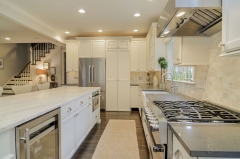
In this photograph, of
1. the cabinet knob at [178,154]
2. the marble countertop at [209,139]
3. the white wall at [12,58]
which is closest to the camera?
the marble countertop at [209,139]

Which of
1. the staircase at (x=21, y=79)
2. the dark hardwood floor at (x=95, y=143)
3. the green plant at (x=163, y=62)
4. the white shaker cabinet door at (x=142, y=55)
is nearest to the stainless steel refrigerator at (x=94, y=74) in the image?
the white shaker cabinet door at (x=142, y=55)

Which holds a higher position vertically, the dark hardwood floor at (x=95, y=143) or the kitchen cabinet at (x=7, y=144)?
the kitchen cabinet at (x=7, y=144)

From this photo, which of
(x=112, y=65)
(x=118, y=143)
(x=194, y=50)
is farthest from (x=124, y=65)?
(x=194, y=50)

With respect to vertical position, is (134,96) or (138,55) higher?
(138,55)

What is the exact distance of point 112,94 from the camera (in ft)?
17.6

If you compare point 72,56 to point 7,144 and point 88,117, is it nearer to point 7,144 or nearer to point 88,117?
point 88,117

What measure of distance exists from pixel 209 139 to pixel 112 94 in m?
4.59

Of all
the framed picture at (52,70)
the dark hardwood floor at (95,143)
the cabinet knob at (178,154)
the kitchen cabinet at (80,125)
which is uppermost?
the framed picture at (52,70)

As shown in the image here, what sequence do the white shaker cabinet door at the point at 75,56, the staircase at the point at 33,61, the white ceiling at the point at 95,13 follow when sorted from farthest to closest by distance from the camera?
the staircase at the point at 33,61 → the white shaker cabinet door at the point at 75,56 → the white ceiling at the point at 95,13

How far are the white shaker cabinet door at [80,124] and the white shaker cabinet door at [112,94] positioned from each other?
8.42 feet

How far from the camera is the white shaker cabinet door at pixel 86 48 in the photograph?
544cm

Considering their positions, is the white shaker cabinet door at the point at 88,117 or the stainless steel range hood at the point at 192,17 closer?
the stainless steel range hood at the point at 192,17

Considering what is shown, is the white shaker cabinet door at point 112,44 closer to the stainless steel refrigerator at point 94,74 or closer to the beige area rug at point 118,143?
the stainless steel refrigerator at point 94,74

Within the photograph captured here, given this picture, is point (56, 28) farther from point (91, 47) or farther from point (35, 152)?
point (35, 152)
